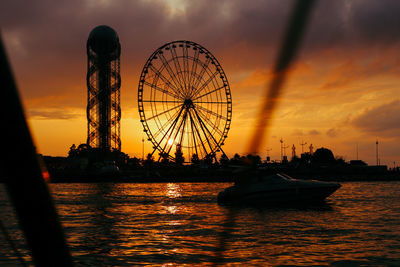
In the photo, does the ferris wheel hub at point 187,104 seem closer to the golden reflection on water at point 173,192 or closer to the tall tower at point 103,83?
the golden reflection on water at point 173,192

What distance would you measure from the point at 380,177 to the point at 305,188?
12178 cm

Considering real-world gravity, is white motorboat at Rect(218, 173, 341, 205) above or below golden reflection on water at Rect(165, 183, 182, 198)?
above

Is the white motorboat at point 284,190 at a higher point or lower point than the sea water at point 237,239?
higher

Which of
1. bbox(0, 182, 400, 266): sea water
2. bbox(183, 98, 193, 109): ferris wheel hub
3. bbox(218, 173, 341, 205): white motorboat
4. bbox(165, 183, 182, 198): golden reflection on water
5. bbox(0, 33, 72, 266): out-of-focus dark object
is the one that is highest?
bbox(183, 98, 193, 109): ferris wheel hub

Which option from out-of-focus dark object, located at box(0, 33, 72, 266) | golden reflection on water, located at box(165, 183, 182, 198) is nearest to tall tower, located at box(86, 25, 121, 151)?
golden reflection on water, located at box(165, 183, 182, 198)

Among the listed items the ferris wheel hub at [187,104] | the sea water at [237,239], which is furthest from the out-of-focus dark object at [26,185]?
the ferris wheel hub at [187,104]

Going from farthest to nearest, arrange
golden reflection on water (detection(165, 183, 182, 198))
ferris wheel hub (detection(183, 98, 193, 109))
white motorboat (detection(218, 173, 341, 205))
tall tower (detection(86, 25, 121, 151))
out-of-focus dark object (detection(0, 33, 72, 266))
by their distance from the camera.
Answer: tall tower (detection(86, 25, 121, 151))
ferris wheel hub (detection(183, 98, 193, 109))
golden reflection on water (detection(165, 183, 182, 198))
white motorboat (detection(218, 173, 341, 205))
out-of-focus dark object (detection(0, 33, 72, 266))

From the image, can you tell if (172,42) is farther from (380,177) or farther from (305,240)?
(380,177)

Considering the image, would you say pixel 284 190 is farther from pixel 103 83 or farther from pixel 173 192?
pixel 103 83

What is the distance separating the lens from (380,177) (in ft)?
506

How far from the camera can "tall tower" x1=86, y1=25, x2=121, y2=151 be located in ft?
448

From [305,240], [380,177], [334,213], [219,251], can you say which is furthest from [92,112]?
[219,251]

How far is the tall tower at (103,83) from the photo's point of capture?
5374 inches

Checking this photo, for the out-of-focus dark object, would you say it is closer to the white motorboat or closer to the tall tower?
the white motorboat
